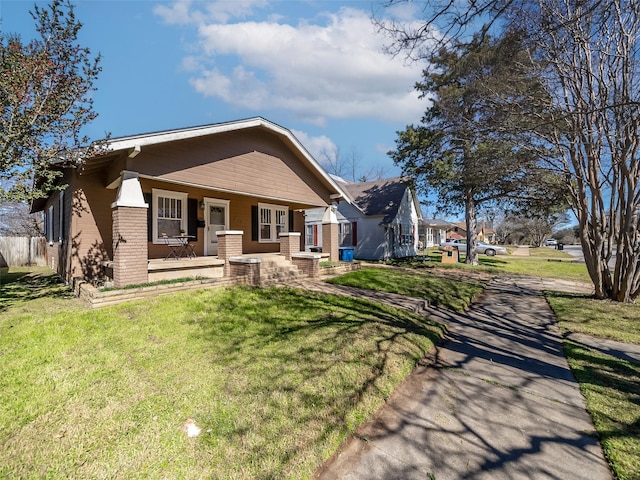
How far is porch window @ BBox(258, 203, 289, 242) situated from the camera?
40.4 feet

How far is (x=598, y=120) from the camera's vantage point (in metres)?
7.59

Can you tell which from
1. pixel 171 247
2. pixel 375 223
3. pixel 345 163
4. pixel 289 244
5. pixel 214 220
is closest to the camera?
pixel 171 247

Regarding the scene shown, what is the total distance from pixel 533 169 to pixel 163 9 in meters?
11.9

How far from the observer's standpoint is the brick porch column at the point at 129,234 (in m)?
6.27

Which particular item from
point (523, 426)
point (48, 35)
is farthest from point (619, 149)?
point (48, 35)

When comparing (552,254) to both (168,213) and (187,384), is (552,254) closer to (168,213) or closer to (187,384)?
(168,213)

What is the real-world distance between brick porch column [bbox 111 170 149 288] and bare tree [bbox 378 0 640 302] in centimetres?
797

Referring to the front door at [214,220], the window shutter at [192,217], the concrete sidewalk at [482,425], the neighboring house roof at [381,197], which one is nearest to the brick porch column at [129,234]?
the window shutter at [192,217]

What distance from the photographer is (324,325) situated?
17.6 feet

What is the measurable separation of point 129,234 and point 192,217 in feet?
11.6

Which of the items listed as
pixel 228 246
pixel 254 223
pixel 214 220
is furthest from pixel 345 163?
pixel 228 246

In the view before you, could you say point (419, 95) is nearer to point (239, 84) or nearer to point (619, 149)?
point (239, 84)

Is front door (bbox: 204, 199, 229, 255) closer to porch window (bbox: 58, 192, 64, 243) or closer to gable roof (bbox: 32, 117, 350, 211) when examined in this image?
gable roof (bbox: 32, 117, 350, 211)

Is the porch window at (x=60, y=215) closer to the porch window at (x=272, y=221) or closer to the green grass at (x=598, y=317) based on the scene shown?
the porch window at (x=272, y=221)
